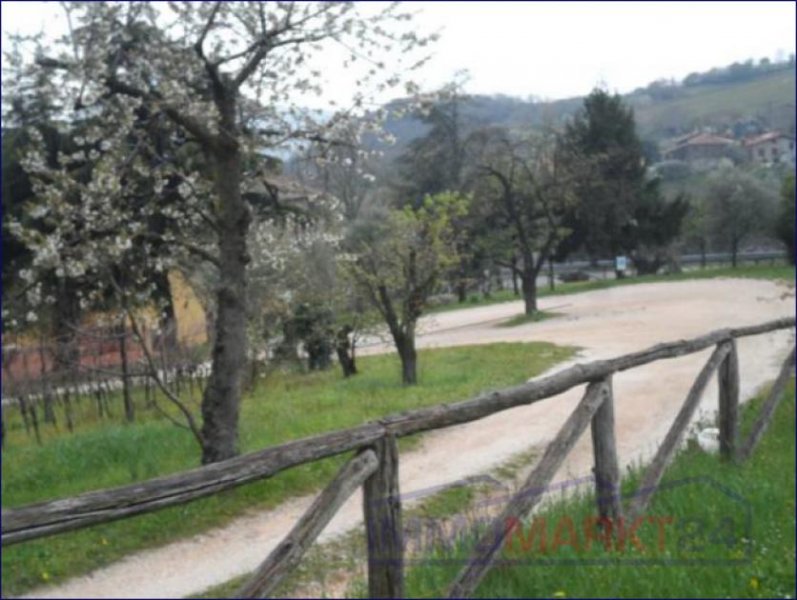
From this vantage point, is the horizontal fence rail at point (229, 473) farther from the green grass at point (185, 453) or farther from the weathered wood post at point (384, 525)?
the green grass at point (185, 453)

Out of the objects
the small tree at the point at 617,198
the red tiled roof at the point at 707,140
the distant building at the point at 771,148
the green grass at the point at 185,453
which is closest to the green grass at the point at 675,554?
the green grass at the point at 185,453

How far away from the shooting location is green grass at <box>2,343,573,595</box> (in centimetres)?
613

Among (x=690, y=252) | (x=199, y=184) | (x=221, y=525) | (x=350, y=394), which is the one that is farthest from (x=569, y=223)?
(x=221, y=525)

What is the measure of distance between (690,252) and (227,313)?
41.7 m

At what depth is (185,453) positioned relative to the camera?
9.02 m

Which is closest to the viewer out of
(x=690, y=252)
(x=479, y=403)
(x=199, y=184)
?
(x=479, y=403)

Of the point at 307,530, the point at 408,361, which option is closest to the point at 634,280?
the point at 408,361

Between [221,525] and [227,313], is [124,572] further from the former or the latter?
[227,313]

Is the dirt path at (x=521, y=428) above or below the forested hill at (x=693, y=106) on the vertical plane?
below

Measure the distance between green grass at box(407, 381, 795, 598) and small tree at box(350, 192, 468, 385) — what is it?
30.1 feet

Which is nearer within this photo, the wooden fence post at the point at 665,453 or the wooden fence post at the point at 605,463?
the wooden fence post at the point at 605,463

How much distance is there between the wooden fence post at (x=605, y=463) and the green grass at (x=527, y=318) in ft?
70.9

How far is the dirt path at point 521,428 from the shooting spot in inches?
228

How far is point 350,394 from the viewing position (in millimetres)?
13266
